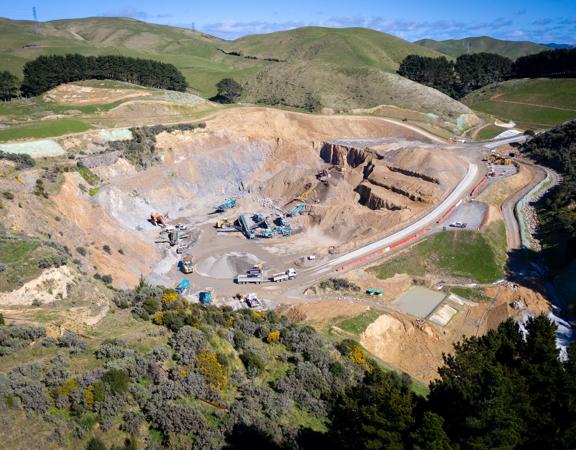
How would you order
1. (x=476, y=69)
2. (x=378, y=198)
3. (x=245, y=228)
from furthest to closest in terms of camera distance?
(x=476, y=69)
(x=378, y=198)
(x=245, y=228)

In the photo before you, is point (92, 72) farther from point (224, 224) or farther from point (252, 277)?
point (252, 277)

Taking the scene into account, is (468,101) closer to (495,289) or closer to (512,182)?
(512,182)

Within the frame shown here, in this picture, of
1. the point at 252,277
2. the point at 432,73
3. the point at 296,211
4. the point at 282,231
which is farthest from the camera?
the point at 432,73

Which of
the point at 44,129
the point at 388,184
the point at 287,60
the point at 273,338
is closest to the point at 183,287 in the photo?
the point at 273,338

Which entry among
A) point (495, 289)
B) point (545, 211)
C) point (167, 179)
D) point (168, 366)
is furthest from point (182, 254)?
point (545, 211)

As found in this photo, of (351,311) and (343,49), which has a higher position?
(343,49)

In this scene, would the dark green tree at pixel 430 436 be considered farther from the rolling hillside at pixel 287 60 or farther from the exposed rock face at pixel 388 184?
the rolling hillside at pixel 287 60
